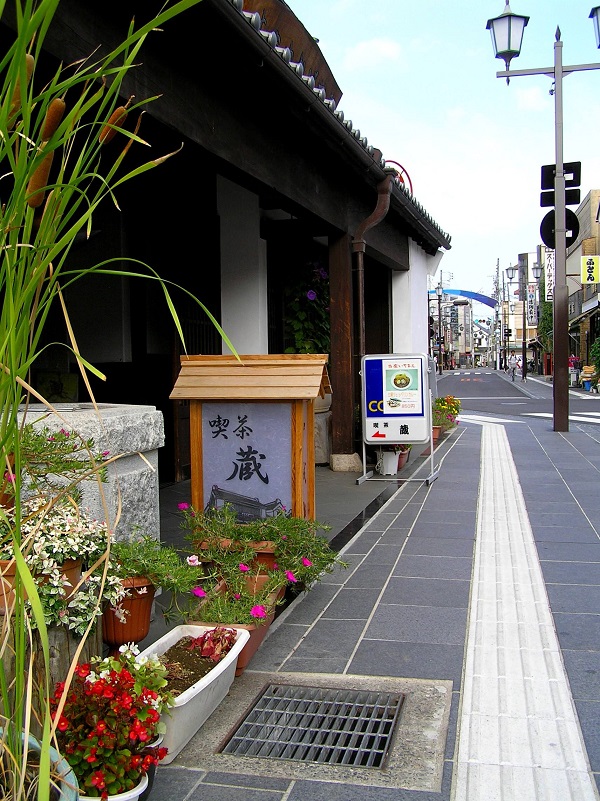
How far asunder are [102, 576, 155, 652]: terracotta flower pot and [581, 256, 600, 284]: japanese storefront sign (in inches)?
1203

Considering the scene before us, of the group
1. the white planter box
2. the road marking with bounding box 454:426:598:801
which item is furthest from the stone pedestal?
the road marking with bounding box 454:426:598:801

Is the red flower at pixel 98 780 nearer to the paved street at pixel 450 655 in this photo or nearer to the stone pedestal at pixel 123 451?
the paved street at pixel 450 655

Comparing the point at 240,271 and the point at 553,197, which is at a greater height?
the point at 553,197

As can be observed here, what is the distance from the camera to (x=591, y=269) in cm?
3102

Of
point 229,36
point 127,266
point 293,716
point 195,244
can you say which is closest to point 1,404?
point 293,716

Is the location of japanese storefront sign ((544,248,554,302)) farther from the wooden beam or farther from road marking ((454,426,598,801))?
road marking ((454,426,598,801))

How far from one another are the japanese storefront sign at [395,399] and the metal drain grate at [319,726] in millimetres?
5446

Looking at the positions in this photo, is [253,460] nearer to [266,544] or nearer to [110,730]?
[266,544]

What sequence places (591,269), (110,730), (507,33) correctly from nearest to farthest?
(110,730) → (507,33) → (591,269)

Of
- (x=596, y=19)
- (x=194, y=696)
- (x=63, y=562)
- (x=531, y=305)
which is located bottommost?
(x=194, y=696)

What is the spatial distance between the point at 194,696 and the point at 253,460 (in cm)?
228

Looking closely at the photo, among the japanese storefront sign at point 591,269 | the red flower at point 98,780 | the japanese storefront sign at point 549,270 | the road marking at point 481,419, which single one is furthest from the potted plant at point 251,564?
the japanese storefront sign at point 549,270

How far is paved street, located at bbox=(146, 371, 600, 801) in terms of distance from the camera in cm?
256

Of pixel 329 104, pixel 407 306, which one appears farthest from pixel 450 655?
pixel 407 306
